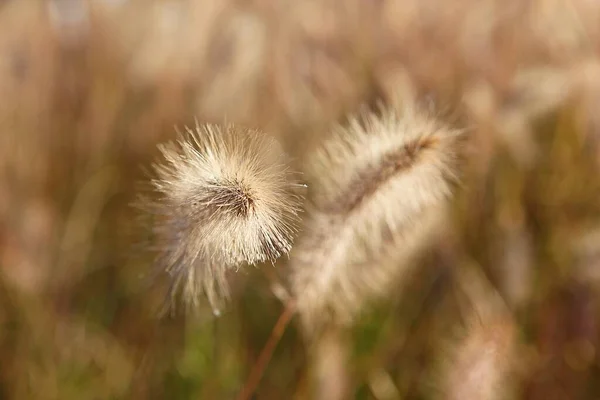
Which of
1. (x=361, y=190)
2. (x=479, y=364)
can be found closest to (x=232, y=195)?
(x=361, y=190)

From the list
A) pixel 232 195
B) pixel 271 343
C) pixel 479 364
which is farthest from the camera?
pixel 479 364

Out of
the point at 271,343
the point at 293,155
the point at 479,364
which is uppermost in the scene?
the point at 293,155

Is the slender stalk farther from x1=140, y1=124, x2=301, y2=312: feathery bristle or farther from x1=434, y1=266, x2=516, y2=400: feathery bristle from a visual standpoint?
Answer: x1=434, y1=266, x2=516, y2=400: feathery bristle

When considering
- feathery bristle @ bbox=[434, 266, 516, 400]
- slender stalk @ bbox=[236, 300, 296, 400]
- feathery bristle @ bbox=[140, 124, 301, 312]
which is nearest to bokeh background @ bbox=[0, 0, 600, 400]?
feathery bristle @ bbox=[434, 266, 516, 400]

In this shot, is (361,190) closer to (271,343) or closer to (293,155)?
(271,343)

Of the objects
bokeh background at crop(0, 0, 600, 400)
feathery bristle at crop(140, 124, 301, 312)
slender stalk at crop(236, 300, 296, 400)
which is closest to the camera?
feathery bristle at crop(140, 124, 301, 312)

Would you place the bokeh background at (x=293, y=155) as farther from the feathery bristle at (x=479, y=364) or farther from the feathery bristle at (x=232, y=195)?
the feathery bristle at (x=232, y=195)
